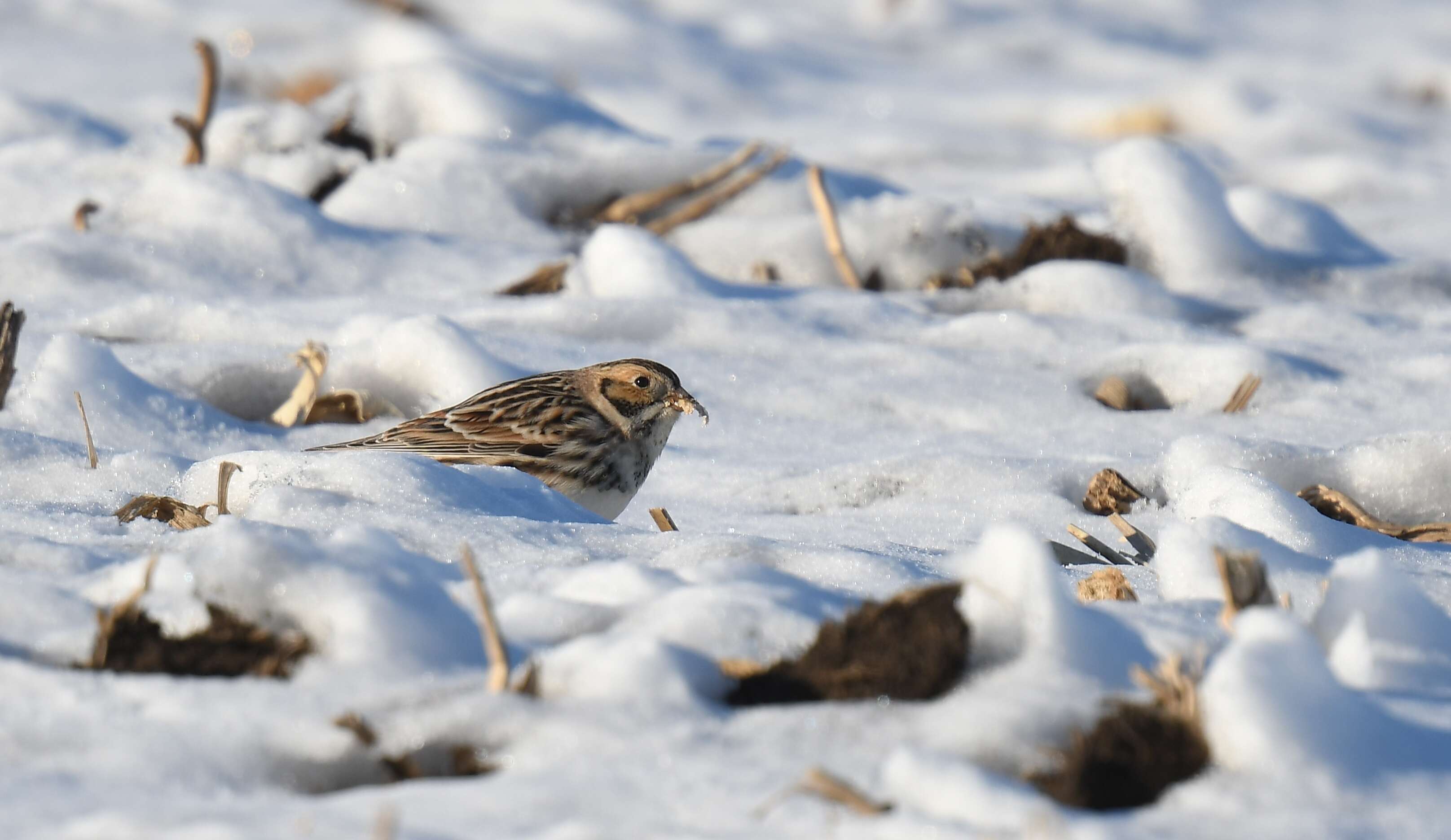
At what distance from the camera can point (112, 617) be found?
215 centimetres

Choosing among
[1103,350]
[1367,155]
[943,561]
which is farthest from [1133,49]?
[943,561]

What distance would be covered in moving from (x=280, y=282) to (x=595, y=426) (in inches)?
79.2

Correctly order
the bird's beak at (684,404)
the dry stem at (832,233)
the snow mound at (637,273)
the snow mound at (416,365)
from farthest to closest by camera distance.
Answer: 1. the dry stem at (832,233)
2. the snow mound at (637,273)
3. the snow mound at (416,365)
4. the bird's beak at (684,404)

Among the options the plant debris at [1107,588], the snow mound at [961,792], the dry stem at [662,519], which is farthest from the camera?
the dry stem at [662,519]

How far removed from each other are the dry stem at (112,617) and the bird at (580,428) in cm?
211

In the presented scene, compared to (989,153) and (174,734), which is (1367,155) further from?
(174,734)

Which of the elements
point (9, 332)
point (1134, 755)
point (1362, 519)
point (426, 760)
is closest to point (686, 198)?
point (9, 332)

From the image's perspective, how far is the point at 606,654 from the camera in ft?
6.88

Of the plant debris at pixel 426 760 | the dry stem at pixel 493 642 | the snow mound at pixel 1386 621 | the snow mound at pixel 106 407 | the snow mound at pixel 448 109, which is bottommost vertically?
the snow mound at pixel 448 109

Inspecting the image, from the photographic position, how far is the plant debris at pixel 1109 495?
3.92m

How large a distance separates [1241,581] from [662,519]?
5.31 ft

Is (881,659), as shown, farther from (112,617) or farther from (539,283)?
(539,283)

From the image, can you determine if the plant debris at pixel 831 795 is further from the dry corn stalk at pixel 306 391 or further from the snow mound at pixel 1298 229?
the snow mound at pixel 1298 229

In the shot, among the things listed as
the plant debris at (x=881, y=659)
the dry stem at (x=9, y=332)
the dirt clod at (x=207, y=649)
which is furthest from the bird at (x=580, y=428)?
the plant debris at (x=881, y=659)
